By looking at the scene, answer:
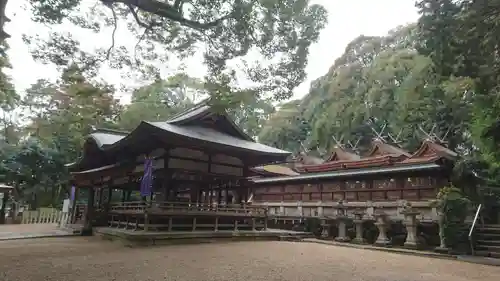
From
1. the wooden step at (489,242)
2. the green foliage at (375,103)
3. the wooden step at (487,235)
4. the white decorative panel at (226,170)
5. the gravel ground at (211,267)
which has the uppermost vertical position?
the green foliage at (375,103)

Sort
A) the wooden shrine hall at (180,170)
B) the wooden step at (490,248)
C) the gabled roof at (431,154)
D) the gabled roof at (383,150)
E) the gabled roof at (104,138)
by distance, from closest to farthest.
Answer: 1. the wooden step at (490,248)
2. the wooden shrine hall at (180,170)
3. the gabled roof at (104,138)
4. the gabled roof at (431,154)
5. the gabled roof at (383,150)

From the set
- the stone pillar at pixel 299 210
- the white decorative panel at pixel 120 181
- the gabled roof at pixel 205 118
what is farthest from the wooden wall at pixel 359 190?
the white decorative panel at pixel 120 181

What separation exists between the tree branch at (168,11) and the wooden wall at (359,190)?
1458 centimetres

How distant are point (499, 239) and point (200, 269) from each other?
11.7 m

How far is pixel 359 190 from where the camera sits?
22.1 m

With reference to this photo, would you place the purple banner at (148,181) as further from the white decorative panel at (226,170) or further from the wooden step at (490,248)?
the wooden step at (490,248)

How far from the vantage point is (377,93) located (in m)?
31.1

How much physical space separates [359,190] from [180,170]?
12425 millimetres

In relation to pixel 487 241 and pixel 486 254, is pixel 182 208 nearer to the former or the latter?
pixel 486 254

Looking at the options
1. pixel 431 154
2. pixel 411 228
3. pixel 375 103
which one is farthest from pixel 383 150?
pixel 411 228

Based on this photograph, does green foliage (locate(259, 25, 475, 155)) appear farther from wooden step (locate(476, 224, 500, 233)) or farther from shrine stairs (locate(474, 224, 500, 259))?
shrine stairs (locate(474, 224, 500, 259))

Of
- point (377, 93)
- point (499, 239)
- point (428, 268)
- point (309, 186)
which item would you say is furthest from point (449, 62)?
point (377, 93)

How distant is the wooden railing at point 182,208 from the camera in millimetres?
13623

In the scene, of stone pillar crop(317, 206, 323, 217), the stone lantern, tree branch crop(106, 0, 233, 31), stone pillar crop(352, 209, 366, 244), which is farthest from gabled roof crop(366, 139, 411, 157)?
tree branch crop(106, 0, 233, 31)
